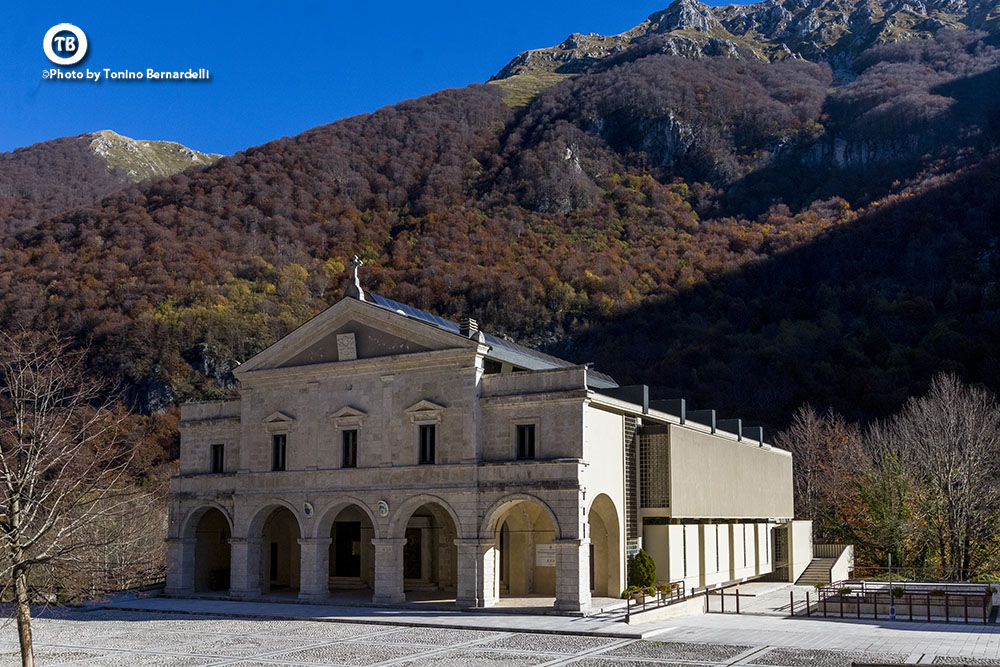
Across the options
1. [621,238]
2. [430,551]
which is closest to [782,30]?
[621,238]

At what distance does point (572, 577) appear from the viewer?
105 feet

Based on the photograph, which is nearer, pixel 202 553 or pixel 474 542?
pixel 474 542

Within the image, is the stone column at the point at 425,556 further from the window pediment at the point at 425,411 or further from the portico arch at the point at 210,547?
the portico arch at the point at 210,547

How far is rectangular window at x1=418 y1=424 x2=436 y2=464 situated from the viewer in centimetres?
3597

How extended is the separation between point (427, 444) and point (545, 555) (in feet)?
21.6

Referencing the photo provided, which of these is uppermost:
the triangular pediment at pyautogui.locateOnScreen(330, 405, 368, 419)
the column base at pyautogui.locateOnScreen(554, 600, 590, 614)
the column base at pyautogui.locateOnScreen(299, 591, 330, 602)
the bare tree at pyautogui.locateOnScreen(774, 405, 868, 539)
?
the triangular pediment at pyautogui.locateOnScreen(330, 405, 368, 419)

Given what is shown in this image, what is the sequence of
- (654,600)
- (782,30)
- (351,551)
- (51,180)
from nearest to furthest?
1. (654,600)
2. (351,551)
3. (51,180)
4. (782,30)

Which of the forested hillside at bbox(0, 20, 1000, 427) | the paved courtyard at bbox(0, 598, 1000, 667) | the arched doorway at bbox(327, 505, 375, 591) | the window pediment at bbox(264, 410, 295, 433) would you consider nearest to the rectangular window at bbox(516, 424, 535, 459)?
the paved courtyard at bbox(0, 598, 1000, 667)

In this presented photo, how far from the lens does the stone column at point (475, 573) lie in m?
33.7

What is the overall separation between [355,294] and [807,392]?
56.3 m

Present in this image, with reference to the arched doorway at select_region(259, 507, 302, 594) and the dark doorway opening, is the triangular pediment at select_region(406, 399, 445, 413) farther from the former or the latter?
the arched doorway at select_region(259, 507, 302, 594)

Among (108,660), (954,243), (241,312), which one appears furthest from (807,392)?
(108,660)

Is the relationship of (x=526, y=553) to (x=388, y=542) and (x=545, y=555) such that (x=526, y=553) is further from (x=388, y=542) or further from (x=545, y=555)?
(x=388, y=542)

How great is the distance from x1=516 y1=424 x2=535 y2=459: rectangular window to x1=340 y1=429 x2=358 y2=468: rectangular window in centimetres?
676
